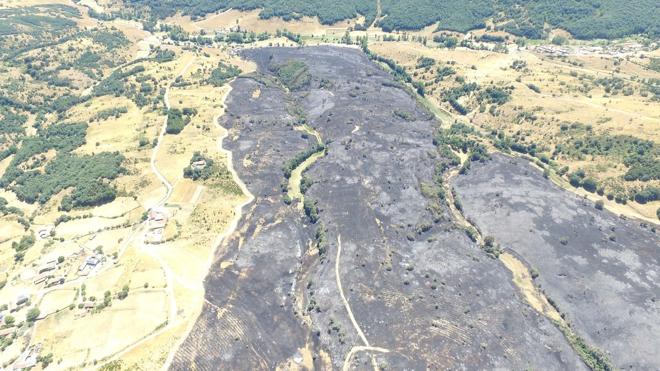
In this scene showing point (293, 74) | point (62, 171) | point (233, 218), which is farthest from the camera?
point (293, 74)

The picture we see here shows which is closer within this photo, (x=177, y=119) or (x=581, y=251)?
(x=581, y=251)

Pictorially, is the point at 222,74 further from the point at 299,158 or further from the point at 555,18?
the point at 555,18

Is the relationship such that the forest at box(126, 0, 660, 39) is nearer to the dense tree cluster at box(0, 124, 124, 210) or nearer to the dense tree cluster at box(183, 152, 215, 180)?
the dense tree cluster at box(183, 152, 215, 180)

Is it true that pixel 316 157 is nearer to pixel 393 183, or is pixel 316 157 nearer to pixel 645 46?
pixel 393 183

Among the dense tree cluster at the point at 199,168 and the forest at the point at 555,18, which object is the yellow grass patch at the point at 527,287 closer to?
the dense tree cluster at the point at 199,168

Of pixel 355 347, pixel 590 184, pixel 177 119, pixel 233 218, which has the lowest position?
pixel 355 347

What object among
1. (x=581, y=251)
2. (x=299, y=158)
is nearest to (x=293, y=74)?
(x=299, y=158)

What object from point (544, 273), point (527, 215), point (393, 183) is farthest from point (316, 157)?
point (544, 273)
